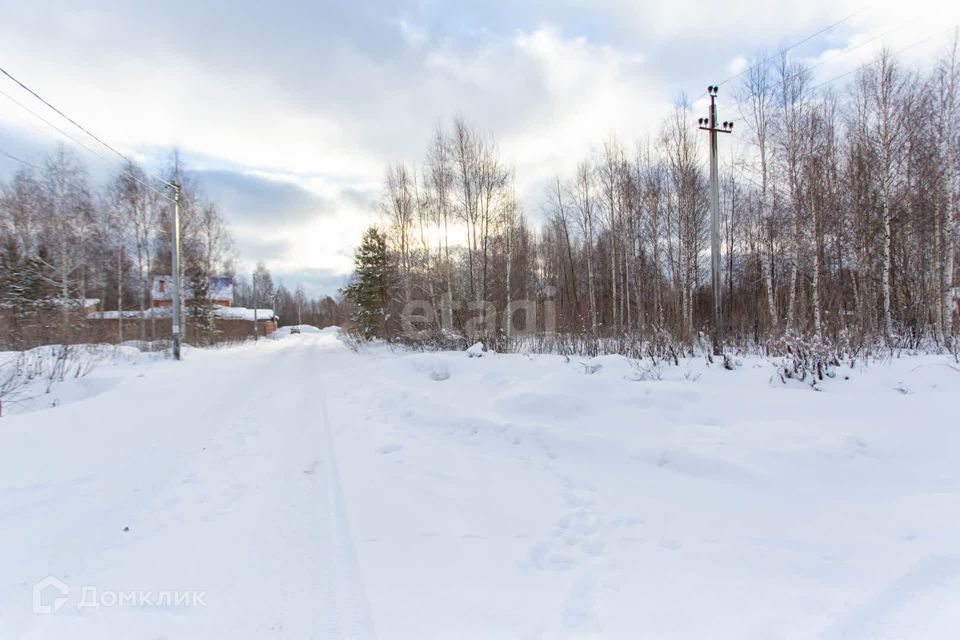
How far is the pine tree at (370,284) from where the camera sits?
25.2 meters

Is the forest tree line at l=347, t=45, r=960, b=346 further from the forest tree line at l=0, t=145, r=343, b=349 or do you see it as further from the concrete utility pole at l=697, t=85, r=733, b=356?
the forest tree line at l=0, t=145, r=343, b=349

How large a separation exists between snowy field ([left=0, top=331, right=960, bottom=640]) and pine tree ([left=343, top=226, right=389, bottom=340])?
744 inches

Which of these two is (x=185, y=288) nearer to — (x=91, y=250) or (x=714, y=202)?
(x=91, y=250)

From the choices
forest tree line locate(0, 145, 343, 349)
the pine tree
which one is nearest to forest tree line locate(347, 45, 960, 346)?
the pine tree

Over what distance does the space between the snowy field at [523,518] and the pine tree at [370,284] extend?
1890 centimetres

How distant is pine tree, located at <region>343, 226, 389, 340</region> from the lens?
2525 cm

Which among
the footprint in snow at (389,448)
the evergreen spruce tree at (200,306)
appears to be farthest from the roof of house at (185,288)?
the footprint in snow at (389,448)

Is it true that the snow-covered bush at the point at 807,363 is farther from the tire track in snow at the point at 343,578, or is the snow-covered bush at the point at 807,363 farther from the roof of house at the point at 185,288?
the roof of house at the point at 185,288

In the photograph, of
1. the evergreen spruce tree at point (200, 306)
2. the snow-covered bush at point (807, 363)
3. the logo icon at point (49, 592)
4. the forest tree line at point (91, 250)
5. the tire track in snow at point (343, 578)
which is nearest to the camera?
the tire track in snow at point (343, 578)

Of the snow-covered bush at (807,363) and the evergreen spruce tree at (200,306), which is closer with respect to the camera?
the snow-covered bush at (807,363)

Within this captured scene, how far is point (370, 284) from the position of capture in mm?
25688

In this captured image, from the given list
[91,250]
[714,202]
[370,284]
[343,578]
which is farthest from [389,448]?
[91,250]

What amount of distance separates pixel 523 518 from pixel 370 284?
23756 mm

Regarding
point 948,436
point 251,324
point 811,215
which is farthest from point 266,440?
point 251,324
